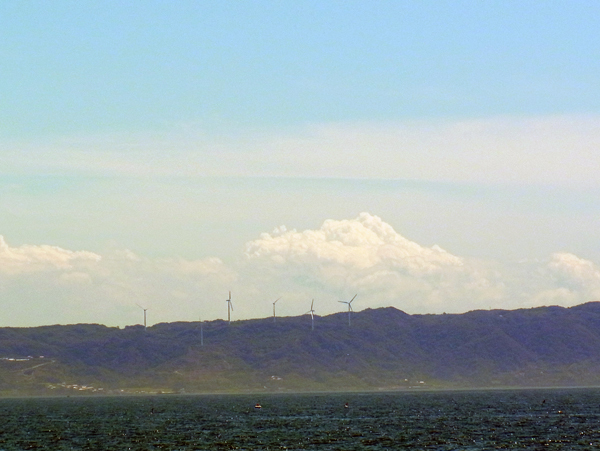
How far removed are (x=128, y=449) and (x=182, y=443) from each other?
12430 mm

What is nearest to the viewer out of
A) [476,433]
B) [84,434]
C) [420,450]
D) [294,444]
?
[420,450]

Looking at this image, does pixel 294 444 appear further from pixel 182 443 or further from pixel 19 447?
pixel 19 447

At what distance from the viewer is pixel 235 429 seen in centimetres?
19288

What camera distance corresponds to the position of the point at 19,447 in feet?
508

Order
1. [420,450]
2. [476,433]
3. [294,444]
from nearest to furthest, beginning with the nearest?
[420,450] → [294,444] → [476,433]

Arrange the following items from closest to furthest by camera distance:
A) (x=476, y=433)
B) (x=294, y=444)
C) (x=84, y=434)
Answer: (x=294, y=444) < (x=476, y=433) < (x=84, y=434)

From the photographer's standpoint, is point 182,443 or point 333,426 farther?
point 333,426

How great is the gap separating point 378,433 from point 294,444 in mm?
28070

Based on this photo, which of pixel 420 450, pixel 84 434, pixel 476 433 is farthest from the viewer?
pixel 84 434

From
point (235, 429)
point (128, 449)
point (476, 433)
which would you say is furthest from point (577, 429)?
point (128, 449)

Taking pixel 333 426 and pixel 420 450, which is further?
pixel 333 426

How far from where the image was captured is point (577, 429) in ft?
593

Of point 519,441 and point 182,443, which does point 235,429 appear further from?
point 519,441

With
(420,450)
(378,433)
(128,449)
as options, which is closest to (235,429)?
(378,433)
